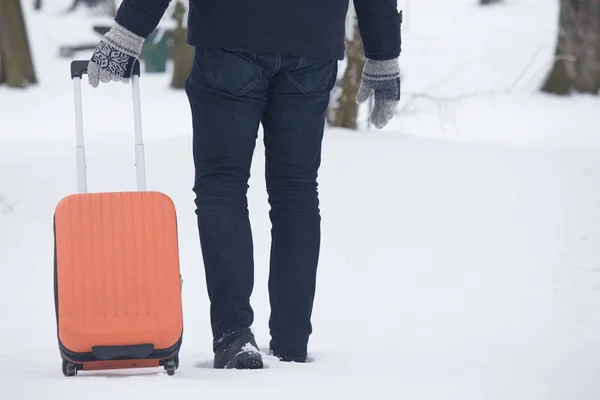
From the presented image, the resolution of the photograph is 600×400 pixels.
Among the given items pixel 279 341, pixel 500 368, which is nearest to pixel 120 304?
pixel 279 341

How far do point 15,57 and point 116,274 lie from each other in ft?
41.0

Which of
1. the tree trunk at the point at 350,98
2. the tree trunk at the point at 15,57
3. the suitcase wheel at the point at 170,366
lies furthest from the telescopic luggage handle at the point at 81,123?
the tree trunk at the point at 15,57

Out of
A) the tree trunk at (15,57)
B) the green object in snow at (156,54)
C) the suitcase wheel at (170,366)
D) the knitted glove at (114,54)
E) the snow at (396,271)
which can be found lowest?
the green object in snow at (156,54)

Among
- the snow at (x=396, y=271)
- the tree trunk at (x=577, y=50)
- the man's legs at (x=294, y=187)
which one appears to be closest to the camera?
the snow at (x=396, y=271)

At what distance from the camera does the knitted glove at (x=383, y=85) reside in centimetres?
274

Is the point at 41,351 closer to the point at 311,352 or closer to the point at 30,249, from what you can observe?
the point at 311,352

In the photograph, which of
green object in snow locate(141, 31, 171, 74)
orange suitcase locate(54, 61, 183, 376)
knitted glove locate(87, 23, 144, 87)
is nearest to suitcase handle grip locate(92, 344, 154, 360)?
orange suitcase locate(54, 61, 183, 376)

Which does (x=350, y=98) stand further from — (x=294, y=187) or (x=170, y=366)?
(x=170, y=366)

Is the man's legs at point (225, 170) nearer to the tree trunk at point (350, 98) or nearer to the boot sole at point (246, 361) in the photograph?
the boot sole at point (246, 361)

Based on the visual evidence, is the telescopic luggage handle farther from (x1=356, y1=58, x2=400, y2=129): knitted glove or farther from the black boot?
(x1=356, y1=58, x2=400, y2=129): knitted glove

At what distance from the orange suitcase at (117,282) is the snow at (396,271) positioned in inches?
3.3

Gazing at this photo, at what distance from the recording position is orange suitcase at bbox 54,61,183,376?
2.29 meters

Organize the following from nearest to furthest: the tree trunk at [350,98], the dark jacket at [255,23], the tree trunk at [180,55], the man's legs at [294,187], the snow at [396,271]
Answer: the snow at [396,271], the dark jacket at [255,23], the man's legs at [294,187], the tree trunk at [350,98], the tree trunk at [180,55]

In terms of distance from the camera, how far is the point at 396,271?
4387mm
